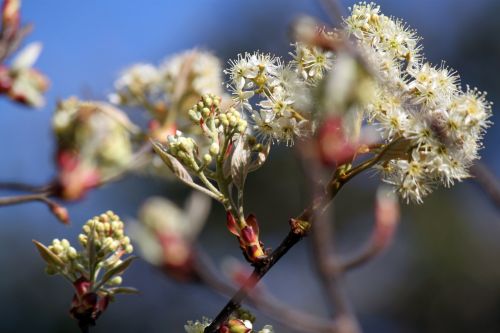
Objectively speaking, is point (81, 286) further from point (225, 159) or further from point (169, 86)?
point (169, 86)

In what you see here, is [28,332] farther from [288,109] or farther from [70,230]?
[288,109]

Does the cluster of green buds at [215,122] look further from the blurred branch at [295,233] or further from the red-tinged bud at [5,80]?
the red-tinged bud at [5,80]

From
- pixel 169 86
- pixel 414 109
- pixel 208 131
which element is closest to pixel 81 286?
pixel 208 131

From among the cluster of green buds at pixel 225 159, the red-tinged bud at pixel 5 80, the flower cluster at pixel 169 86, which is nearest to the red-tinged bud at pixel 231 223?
the cluster of green buds at pixel 225 159

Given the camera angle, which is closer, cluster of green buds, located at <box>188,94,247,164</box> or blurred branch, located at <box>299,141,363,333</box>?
blurred branch, located at <box>299,141,363,333</box>

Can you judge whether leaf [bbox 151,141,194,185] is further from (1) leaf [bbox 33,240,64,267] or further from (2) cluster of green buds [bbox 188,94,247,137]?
(1) leaf [bbox 33,240,64,267]

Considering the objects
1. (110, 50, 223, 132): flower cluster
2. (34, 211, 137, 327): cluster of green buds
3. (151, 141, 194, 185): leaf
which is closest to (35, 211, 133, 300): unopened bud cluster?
(34, 211, 137, 327): cluster of green buds
